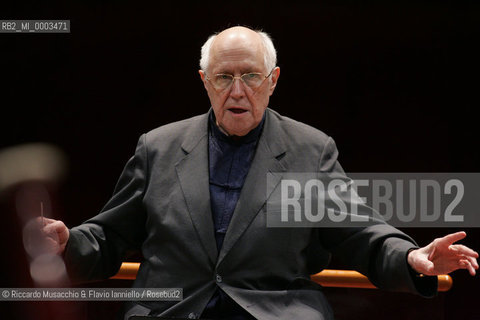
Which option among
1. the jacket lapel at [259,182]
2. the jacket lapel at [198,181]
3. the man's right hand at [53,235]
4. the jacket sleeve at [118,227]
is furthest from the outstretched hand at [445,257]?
the man's right hand at [53,235]

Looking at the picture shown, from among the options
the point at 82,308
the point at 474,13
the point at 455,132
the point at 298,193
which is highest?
the point at 474,13

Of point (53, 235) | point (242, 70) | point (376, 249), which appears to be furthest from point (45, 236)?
point (376, 249)

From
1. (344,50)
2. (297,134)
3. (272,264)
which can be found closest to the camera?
(272,264)

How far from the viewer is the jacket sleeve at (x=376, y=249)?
1.79 metres

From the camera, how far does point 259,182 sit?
1.96 meters

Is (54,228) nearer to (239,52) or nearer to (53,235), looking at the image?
(53,235)

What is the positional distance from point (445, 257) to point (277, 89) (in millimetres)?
1000

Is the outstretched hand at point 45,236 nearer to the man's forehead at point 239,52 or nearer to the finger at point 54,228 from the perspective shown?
the finger at point 54,228

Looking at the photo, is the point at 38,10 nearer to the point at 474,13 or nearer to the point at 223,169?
the point at 223,169

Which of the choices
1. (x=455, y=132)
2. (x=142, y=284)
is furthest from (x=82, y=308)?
(x=455, y=132)

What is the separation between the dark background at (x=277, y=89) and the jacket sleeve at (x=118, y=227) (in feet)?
1.05

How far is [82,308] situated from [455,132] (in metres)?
1.38

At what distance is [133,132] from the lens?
95.8 inches

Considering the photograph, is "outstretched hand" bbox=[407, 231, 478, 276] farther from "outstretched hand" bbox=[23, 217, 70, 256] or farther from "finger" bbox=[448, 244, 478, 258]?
"outstretched hand" bbox=[23, 217, 70, 256]
